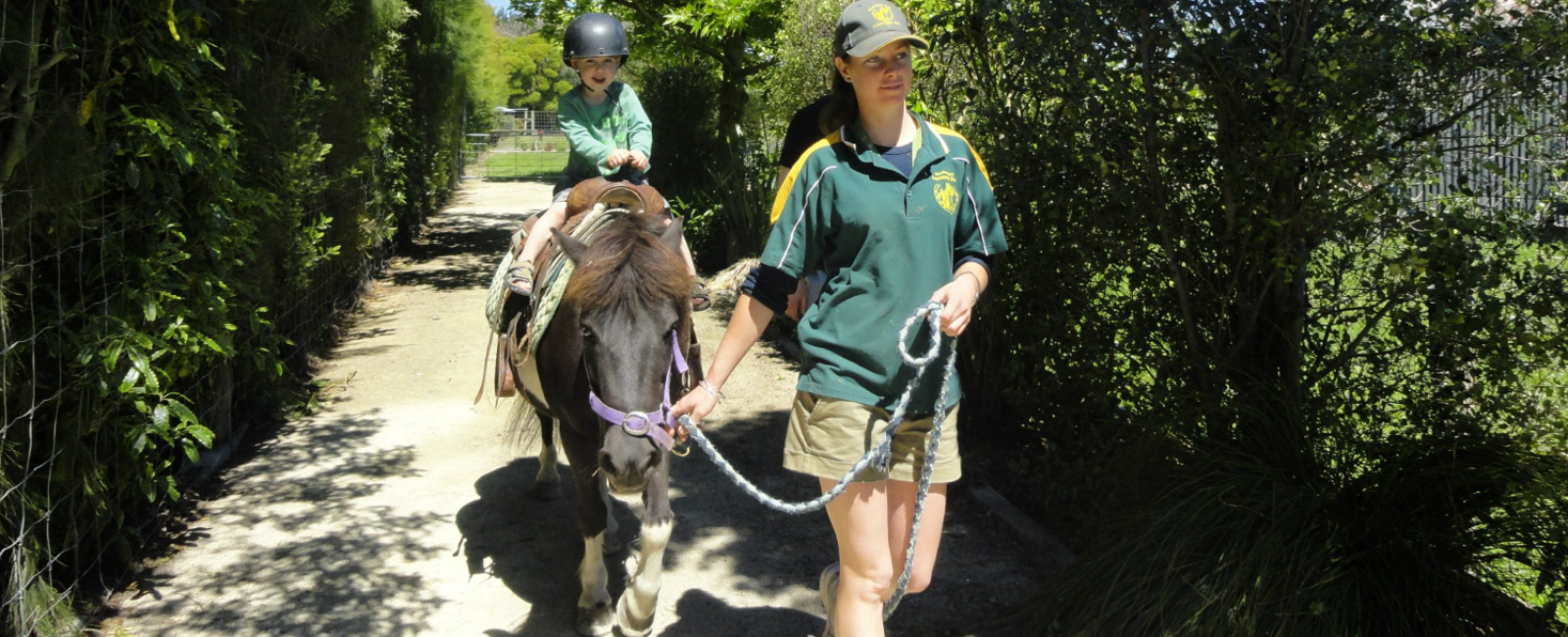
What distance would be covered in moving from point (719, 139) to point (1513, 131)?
11527 millimetres

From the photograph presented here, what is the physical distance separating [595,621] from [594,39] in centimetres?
286

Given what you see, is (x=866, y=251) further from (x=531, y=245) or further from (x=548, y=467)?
(x=548, y=467)

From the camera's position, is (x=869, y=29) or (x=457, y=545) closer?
(x=869, y=29)

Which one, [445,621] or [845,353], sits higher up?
[845,353]

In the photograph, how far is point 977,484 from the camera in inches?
233

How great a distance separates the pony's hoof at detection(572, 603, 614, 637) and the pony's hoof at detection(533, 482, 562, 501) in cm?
168

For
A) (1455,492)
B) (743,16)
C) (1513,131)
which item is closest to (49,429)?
(1455,492)

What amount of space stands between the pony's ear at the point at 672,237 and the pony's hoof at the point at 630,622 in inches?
51.2

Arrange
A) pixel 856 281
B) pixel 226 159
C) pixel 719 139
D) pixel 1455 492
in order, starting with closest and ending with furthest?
1. pixel 856 281
2. pixel 1455 492
3. pixel 226 159
4. pixel 719 139

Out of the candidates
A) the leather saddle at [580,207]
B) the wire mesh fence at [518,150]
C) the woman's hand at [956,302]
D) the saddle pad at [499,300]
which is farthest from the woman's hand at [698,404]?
the wire mesh fence at [518,150]

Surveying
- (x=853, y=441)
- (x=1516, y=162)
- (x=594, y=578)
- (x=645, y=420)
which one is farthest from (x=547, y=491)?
(x=1516, y=162)

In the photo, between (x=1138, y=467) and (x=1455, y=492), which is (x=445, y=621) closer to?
(x=1138, y=467)

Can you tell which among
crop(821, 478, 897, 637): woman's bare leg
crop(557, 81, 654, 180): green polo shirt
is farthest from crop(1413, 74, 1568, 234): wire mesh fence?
crop(557, 81, 654, 180): green polo shirt

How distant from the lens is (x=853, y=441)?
10.3ft
